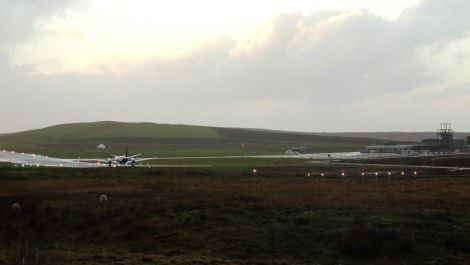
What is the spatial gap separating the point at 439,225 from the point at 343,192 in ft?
47.5

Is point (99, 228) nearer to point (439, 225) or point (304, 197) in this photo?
point (304, 197)

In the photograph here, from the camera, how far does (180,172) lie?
228 feet

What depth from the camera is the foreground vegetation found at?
24.4 m

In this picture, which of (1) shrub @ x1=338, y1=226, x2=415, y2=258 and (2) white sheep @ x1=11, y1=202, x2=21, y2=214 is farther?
(2) white sheep @ x1=11, y1=202, x2=21, y2=214

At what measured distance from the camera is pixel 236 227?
29.1 meters

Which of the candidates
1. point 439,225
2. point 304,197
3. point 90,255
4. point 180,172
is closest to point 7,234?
point 90,255

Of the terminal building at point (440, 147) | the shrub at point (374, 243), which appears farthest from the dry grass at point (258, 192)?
the terminal building at point (440, 147)

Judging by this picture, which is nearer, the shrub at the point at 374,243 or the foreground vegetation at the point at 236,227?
the foreground vegetation at the point at 236,227

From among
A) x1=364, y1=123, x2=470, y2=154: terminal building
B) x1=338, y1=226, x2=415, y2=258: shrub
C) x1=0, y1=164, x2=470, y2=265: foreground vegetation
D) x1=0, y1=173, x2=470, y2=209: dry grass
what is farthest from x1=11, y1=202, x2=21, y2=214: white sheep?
x1=364, y1=123, x2=470, y2=154: terminal building

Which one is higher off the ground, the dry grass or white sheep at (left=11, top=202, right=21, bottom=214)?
the dry grass

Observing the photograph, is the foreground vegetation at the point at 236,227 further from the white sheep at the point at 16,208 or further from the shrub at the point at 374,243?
the white sheep at the point at 16,208

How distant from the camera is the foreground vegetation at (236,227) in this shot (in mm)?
24391

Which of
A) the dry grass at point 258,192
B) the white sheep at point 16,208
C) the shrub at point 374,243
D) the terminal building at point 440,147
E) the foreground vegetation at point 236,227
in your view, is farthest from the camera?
the terminal building at point 440,147

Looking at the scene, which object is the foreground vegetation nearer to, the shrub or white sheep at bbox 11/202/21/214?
the shrub
